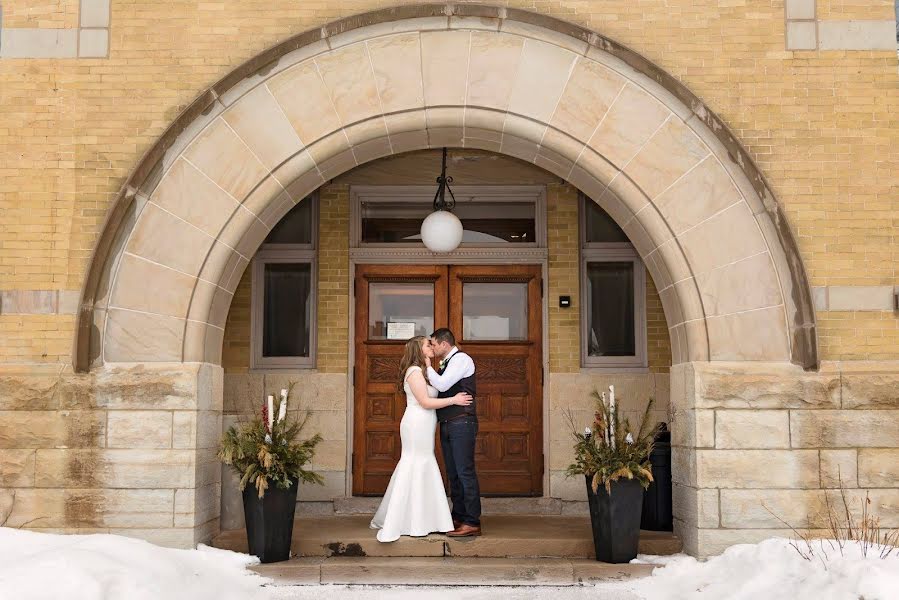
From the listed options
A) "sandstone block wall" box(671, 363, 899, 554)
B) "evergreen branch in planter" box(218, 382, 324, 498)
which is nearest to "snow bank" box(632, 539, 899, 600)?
"sandstone block wall" box(671, 363, 899, 554)

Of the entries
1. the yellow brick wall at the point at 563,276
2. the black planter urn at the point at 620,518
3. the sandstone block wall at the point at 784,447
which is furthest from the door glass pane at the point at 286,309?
the sandstone block wall at the point at 784,447

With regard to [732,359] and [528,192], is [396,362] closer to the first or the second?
[528,192]

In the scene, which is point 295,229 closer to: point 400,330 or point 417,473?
point 400,330

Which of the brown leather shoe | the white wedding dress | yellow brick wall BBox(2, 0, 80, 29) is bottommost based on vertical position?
the brown leather shoe

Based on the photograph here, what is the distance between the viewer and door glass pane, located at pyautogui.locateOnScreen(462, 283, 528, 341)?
33.1 feet

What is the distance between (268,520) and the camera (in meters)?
7.42

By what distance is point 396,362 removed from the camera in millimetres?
9984

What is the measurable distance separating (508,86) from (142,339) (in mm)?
3640

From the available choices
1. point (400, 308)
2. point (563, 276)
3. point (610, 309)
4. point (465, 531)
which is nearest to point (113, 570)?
point (465, 531)

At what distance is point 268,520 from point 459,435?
1.75 m

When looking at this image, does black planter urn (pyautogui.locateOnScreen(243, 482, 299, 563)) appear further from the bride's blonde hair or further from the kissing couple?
the bride's blonde hair

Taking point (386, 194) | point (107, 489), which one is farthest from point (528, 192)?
point (107, 489)

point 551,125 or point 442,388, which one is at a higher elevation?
point 551,125

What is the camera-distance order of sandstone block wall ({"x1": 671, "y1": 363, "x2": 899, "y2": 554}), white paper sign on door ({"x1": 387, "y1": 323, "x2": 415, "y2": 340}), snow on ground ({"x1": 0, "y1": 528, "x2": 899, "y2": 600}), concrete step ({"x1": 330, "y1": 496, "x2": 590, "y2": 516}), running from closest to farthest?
snow on ground ({"x1": 0, "y1": 528, "x2": 899, "y2": 600}), sandstone block wall ({"x1": 671, "y1": 363, "x2": 899, "y2": 554}), concrete step ({"x1": 330, "y1": 496, "x2": 590, "y2": 516}), white paper sign on door ({"x1": 387, "y1": 323, "x2": 415, "y2": 340})
